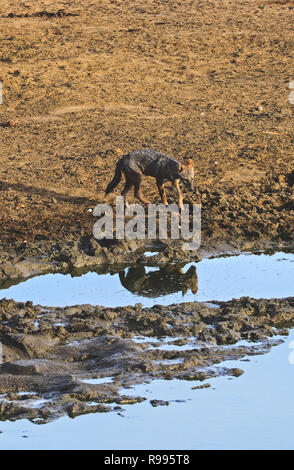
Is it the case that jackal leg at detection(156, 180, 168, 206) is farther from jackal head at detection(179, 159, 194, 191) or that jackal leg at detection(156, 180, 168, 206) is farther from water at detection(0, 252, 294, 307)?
water at detection(0, 252, 294, 307)

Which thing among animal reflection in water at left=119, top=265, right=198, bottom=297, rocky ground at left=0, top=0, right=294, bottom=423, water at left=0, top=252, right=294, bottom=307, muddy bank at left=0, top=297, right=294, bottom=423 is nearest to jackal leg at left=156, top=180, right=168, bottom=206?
rocky ground at left=0, top=0, right=294, bottom=423

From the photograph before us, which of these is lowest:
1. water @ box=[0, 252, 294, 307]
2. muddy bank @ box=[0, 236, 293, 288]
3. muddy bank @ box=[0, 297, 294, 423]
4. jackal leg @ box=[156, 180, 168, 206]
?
muddy bank @ box=[0, 297, 294, 423]

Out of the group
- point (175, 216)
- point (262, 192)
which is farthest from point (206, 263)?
point (262, 192)

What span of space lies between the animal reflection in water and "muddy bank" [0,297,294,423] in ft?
2.57

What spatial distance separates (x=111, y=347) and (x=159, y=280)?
2.13m

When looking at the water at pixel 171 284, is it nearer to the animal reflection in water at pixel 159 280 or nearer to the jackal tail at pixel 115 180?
the animal reflection in water at pixel 159 280

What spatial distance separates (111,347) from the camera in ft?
30.9

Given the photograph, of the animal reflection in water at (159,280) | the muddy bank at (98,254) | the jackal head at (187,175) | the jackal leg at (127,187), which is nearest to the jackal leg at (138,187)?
the jackal leg at (127,187)

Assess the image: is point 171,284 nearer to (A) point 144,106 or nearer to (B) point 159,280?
(B) point 159,280

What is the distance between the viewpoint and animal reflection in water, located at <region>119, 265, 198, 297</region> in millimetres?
11031

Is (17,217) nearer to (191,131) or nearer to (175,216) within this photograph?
(175,216)

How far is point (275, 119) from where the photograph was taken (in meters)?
15.9

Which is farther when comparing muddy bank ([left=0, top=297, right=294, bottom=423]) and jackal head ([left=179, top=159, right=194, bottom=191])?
jackal head ([left=179, top=159, right=194, bottom=191])
